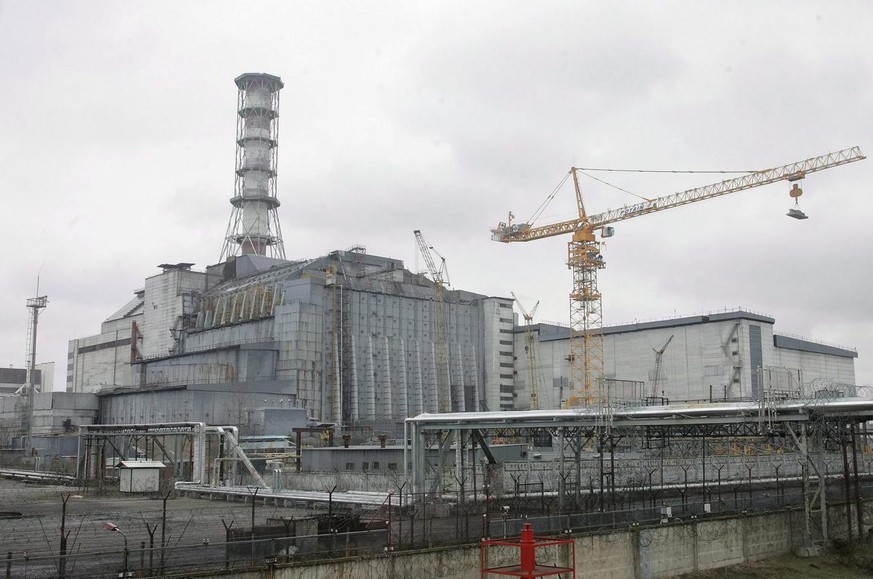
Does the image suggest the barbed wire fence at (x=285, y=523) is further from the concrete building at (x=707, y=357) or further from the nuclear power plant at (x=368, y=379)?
the concrete building at (x=707, y=357)

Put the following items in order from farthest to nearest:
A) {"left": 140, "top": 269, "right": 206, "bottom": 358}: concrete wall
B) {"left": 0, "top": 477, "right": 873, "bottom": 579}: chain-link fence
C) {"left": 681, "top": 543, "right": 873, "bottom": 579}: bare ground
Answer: {"left": 140, "top": 269, "right": 206, "bottom": 358}: concrete wall, {"left": 681, "top": 543, "right": 873, "bottom": 579}: bare ground, {"left": 0, "top": 477, "right": 873, "bottom": 579}: chain-link fence

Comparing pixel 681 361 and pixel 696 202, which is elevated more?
pixel 696 202

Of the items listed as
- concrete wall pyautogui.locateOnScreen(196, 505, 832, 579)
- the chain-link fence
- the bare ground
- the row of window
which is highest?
the row of window

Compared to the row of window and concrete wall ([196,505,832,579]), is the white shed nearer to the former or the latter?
the row of window

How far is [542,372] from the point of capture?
135625mm

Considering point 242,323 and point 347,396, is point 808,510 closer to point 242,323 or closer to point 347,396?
point 347,396

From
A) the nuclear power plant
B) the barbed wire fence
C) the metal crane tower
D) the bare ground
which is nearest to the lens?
the barbed wire fence

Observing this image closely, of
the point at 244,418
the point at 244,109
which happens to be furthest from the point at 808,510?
the point at 244,109

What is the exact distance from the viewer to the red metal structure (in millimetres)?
25956

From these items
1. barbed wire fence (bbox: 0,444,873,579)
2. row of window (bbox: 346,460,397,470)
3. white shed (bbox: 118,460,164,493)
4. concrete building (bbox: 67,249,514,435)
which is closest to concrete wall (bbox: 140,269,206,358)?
concrete building (bbox: 67,249,514,435)

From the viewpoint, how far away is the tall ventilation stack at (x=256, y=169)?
14875 centimetres

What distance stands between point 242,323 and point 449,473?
227 ft

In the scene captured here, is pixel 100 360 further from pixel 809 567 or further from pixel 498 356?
pixel 809 567

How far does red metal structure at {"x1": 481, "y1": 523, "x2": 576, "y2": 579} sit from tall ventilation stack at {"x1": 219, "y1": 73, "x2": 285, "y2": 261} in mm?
121041
